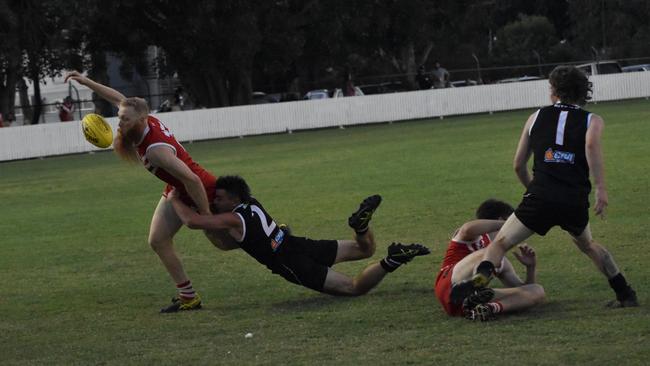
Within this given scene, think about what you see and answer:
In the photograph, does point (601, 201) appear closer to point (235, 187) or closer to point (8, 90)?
point (235, 187)

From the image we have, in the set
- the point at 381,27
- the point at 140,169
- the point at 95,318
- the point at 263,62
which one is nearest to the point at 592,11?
the point at 381,27

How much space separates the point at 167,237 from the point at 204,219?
61cm

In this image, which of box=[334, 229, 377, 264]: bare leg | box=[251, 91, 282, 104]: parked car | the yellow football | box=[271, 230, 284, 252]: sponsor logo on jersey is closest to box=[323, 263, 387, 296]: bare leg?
box=[334, 229, 377, 264]: bare leg

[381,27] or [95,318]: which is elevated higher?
[381,27]

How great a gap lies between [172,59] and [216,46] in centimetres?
221

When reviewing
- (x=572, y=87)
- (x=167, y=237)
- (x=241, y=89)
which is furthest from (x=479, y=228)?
(x=241, y=89)

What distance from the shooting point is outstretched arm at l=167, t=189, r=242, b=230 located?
9.29 metres

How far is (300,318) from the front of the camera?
8867mm

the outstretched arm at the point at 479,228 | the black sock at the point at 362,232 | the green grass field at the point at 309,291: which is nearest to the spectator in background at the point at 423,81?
the green grass field at the point at 309,291

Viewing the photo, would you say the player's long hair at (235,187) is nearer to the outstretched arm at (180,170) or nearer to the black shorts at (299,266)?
the outstretched arm at (180,170)

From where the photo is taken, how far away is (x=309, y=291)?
10.3m

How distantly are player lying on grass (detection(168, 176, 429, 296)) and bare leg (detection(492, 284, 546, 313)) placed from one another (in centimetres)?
118

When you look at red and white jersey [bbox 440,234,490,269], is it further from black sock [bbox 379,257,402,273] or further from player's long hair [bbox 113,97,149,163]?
player's long hair [bbox 113,97,149,163]

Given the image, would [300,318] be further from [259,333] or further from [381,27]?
[381,27]
